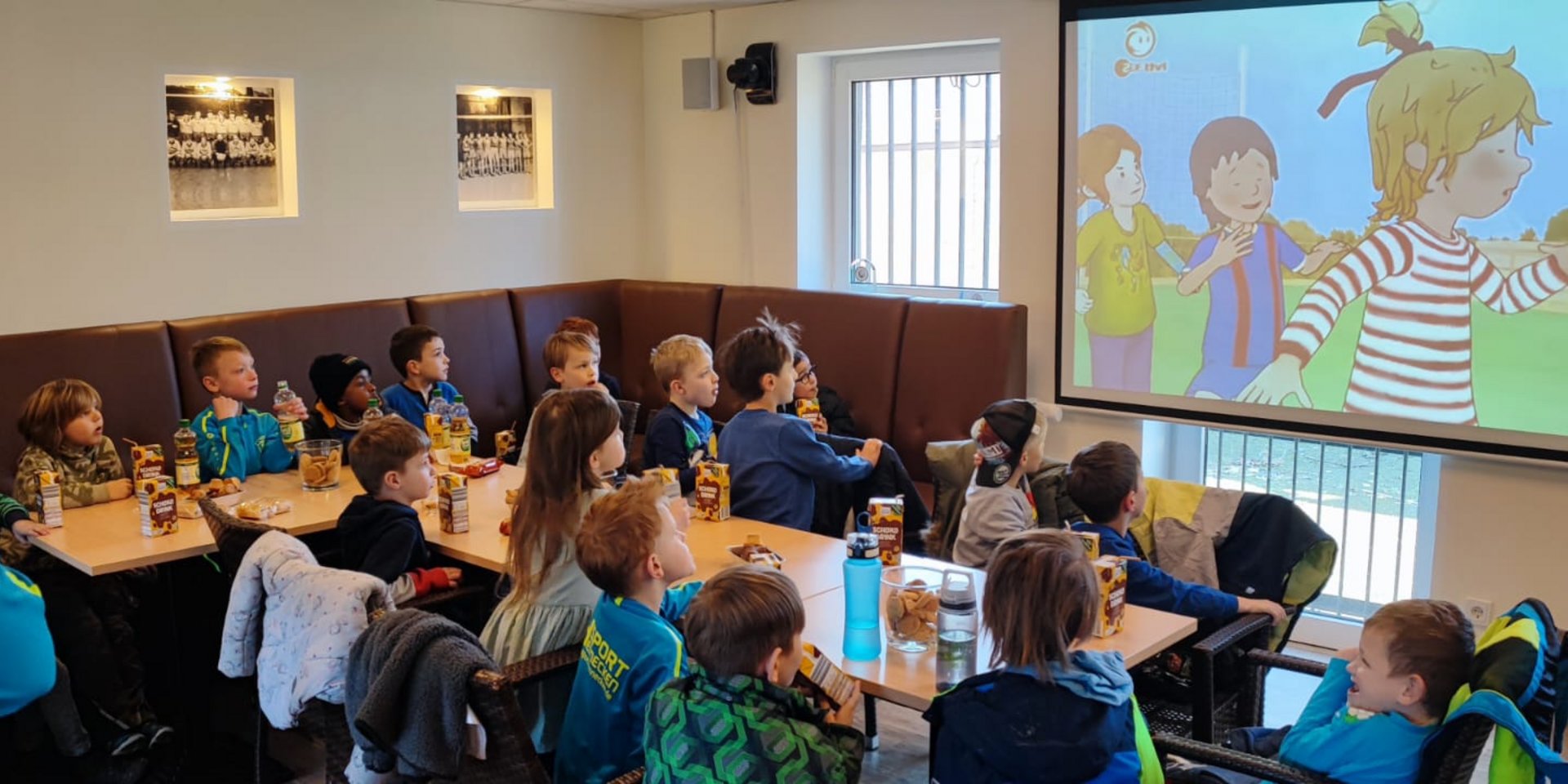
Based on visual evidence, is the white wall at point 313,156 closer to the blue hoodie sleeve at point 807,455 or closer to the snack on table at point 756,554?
the blue hoodie sleeve at point 807,455

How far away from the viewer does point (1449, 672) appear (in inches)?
95.6

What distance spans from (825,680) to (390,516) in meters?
1.64

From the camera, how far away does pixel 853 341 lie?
19.4ft

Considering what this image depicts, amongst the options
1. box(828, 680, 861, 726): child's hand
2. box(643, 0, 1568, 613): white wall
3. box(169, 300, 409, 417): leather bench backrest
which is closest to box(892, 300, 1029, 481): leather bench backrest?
box(643, 0, 1568, 613): white wall

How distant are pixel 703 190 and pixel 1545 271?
12.4 feet

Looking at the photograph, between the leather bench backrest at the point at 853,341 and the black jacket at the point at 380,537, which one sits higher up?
the leather bench backrest at the point at 853,341

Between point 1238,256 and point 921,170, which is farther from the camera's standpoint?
point 921,170

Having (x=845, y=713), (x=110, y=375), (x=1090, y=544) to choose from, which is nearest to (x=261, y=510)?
(x=110, y=375)

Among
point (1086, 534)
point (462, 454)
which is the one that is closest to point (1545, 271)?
point (1086, 534)

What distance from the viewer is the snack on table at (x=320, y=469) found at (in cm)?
435

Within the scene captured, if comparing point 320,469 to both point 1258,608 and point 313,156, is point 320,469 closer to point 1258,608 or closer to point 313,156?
point 313,156

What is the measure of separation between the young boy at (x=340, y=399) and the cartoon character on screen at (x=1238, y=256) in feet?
10.2

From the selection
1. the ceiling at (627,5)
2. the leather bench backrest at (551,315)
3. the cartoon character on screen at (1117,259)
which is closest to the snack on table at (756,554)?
the cartoon character on screen at (1117,259)

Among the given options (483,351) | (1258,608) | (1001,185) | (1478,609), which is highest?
(1001,185)
